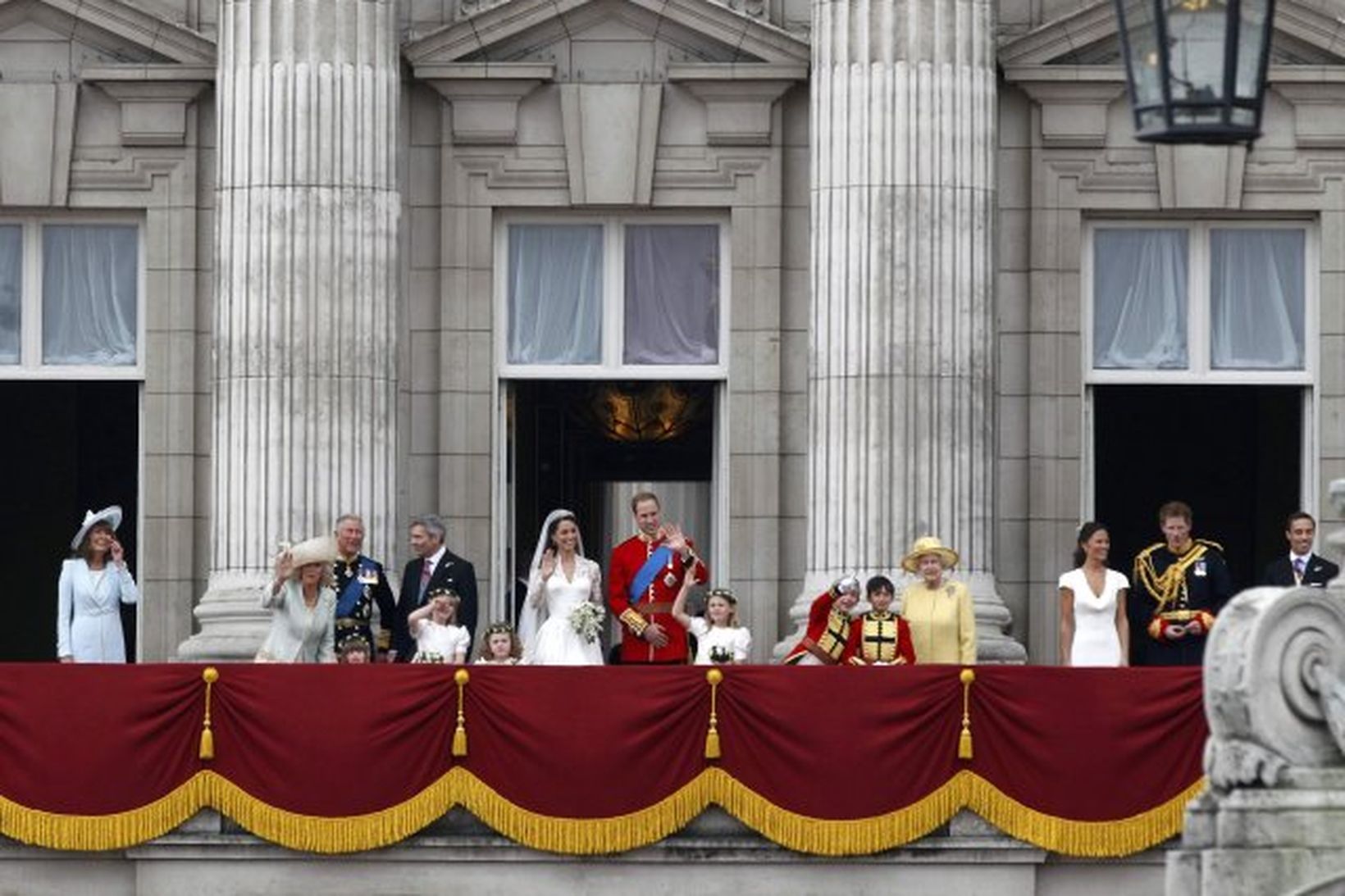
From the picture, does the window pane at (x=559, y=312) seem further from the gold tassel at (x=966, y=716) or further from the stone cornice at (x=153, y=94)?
the gold tassel at (x=966, y=716)

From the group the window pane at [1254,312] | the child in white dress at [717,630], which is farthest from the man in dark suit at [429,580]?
the window pane at [1254,312]

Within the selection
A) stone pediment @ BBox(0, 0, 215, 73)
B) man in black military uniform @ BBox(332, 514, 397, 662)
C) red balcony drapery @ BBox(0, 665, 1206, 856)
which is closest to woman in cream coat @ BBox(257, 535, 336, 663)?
man in black military uniform @ BBox(332, 514, 397, 662)

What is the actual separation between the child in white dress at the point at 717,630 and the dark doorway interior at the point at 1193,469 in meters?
7.64

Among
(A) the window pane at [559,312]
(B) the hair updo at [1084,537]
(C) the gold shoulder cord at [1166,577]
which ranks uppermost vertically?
(A) the window pane at [559,312]

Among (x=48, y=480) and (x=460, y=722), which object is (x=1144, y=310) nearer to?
(x=460, y=722)

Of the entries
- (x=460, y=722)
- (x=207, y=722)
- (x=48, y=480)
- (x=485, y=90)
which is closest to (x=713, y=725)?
(x=460, y=722)

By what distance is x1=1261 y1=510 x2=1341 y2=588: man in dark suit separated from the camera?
36.8 metres

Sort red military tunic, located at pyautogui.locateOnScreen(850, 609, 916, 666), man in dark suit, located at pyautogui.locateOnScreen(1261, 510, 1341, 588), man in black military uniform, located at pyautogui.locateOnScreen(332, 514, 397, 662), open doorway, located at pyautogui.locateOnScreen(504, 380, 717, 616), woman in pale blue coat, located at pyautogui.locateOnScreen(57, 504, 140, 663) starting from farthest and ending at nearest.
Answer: open doorway, located at pyautogui.locateOnScreen(504, 380, 717, 616) < woman in pale blue coat, located at pyautogui.locateOnScreen(57, 504, 140, 663) < man in dark suit, located at pyautogui.locateOnScreen(1261, 510, 1341, 588) < man in black military uniform, located at pyautogui.locateOnScreen(332, 514, 397, 662) < red military tunic, located at pyautogui.locateOnScreen(850, 609, 916, 666)

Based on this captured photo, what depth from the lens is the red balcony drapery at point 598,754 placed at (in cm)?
3469

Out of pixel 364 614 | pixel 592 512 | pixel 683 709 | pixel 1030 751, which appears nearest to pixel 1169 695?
pixel 1030 751

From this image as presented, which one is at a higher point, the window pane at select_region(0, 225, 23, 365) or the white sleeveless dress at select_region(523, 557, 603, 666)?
the window pane at select_region(0, 225, 23, 365)

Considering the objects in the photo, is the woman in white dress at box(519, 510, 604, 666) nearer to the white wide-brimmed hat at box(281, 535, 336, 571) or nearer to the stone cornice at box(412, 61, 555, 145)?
the white wide-brimmed hat at box(281, 535, 336, 571)

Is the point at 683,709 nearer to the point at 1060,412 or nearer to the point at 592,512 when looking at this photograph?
the point at 1060,412

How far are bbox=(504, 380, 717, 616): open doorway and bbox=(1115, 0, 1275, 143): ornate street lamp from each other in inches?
665
